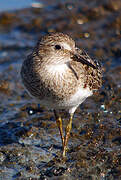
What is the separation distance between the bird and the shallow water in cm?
47

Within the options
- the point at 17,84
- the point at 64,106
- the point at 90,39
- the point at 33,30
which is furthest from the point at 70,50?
the point at 33,30

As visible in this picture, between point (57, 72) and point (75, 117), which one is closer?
point (57, 72)

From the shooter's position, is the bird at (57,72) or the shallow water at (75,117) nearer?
the bird at (57,72)

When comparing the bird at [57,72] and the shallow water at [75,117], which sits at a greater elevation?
the bird at [57,72]

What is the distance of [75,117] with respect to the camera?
6.79 m

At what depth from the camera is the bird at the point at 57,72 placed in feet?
17.3

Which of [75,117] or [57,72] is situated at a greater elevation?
[57,72]

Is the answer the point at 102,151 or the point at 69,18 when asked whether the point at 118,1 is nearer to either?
the point at 69,18

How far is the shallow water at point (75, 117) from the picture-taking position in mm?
5480

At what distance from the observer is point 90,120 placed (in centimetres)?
663

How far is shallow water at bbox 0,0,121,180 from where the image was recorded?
548 centimetres

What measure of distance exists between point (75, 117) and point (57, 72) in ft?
5.39

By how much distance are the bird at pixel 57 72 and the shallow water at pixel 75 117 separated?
0.47m

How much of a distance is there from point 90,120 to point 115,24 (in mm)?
4238
